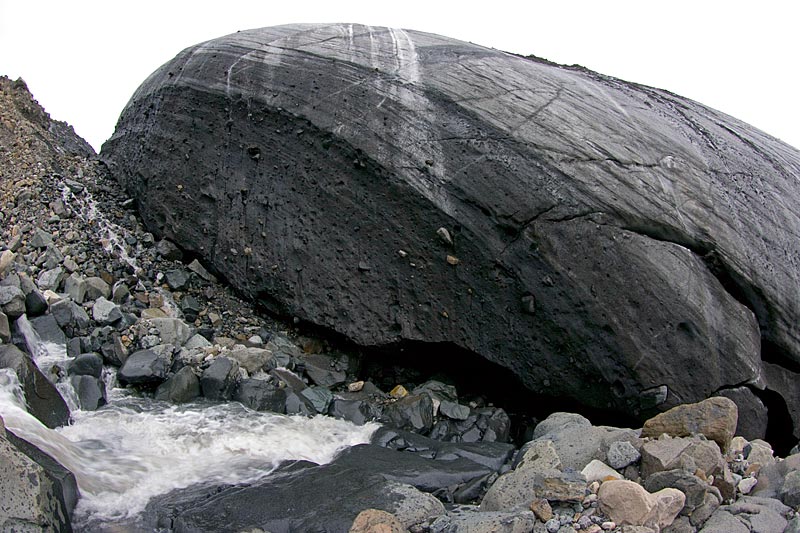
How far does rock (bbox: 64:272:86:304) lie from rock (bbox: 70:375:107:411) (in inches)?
43.4

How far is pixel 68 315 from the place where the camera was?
5.90 m

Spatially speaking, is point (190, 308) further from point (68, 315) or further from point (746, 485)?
point (746, 485)

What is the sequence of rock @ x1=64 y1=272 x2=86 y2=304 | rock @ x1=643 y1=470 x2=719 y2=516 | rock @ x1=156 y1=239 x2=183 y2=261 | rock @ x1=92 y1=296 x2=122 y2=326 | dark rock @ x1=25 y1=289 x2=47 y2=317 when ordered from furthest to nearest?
1. rock @ x1=156 y1=239 x2=183 y2=261
2. rock @ x1=64 y1=272 x2=86 y2=304
3. rock @ x1=92 y1=296 x2=122 y2=326
4. dark rock @ x1=25 y1=289 x2=47 y2=317
5. rock @ x1=643 y1=470 x2=719 y2=516

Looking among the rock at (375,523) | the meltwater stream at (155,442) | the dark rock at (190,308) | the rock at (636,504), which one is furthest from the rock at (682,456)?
the dark rock at (190,308)

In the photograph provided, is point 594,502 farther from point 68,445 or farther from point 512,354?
point 68,445

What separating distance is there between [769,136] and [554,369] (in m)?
4.99

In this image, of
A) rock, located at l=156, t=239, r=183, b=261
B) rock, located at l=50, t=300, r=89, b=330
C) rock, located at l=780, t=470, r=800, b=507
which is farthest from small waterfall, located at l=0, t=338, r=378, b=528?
rock, located at l=780, t=470, r=800, b=507

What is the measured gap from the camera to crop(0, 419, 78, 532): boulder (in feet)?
11.1

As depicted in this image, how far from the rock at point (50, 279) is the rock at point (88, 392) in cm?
133

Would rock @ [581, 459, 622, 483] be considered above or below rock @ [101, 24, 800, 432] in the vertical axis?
below

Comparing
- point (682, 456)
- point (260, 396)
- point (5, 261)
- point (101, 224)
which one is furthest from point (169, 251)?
point (682, 456)

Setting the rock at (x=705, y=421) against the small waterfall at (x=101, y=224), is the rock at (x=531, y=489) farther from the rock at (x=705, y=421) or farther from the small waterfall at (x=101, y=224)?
the small waterfall at (x=101, y=224)

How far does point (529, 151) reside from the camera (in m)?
6.16

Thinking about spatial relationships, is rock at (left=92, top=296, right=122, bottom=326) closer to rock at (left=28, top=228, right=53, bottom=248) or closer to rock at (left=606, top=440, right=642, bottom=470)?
rock at (left=28, top=228, right=53, bottom=248)
